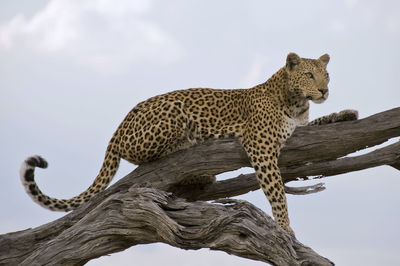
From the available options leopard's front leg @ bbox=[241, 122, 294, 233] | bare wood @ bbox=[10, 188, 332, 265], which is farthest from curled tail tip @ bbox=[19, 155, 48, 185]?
leopard's front leg @ bbox=[241, 122, 294, 233]

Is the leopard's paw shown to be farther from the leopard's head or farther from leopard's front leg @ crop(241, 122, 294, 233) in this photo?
leopard's front leg @ crop(241, 122, 294, 233)

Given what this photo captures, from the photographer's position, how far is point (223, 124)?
8.95m

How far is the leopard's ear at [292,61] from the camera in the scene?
8906mm

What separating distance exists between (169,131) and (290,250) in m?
2.58

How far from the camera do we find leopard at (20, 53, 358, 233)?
28.3 feet

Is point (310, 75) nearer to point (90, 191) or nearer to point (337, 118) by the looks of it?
point (337, 118)

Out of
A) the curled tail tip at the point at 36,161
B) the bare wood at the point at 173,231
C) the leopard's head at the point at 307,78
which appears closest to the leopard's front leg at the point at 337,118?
the leopard's head at the point at 307,78

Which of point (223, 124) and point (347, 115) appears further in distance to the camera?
point (347, 115)

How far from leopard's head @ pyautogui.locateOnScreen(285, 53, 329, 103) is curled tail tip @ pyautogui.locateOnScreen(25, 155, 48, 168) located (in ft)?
11.7

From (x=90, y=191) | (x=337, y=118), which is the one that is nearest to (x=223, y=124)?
(x=337, y=118)

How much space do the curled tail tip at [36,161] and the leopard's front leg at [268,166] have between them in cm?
277

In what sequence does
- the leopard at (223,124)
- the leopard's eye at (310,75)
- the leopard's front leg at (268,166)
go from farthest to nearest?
the leopard's eye at (310,75)
the leopard at (223,124)
the leopard's front leg at (268,166)

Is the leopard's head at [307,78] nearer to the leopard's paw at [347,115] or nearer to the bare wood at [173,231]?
the leopard's paw at [347,115]

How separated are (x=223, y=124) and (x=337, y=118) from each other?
5.61 feet
